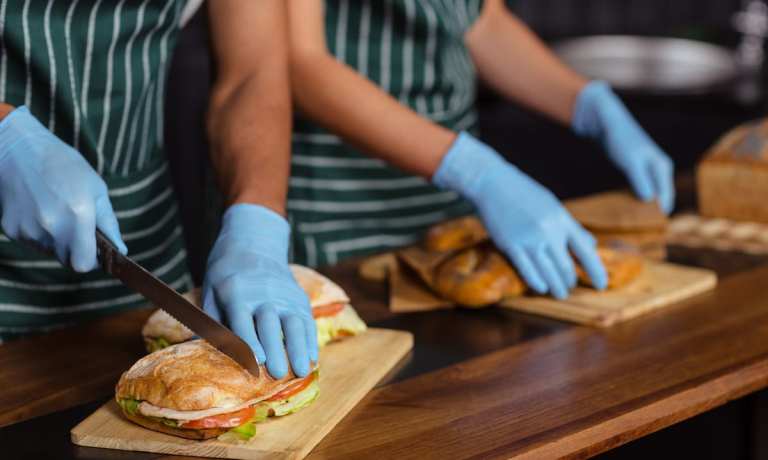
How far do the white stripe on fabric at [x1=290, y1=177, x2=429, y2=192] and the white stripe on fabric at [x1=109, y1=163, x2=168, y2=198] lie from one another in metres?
0.43

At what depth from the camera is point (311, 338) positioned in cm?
165

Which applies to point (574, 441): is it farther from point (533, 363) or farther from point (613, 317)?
point (613, 317)

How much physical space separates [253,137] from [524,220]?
564 millimetres

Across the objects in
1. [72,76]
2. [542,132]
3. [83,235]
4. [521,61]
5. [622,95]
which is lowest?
[542,132]

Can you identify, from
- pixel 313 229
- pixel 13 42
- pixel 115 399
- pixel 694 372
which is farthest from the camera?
pixel 313 229

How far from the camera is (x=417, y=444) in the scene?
1.50 meters

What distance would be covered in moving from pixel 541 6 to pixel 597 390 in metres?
4.78

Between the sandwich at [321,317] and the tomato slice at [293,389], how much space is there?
23cm

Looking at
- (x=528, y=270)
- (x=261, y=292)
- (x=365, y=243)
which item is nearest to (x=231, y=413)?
(x=261, y=292)

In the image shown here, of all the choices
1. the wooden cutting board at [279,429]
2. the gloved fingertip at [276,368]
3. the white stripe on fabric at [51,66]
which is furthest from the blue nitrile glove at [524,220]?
the white stripe on fabric at [51,66]

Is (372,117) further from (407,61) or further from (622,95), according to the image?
(622,95)

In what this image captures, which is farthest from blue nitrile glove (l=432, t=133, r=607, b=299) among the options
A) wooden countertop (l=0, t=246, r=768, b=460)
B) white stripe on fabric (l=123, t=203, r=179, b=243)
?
white stripe on fabric (l=123, t=203, r=179, b=243)

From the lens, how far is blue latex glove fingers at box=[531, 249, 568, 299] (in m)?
2.09

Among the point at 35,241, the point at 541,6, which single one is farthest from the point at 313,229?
the point at 541,6
